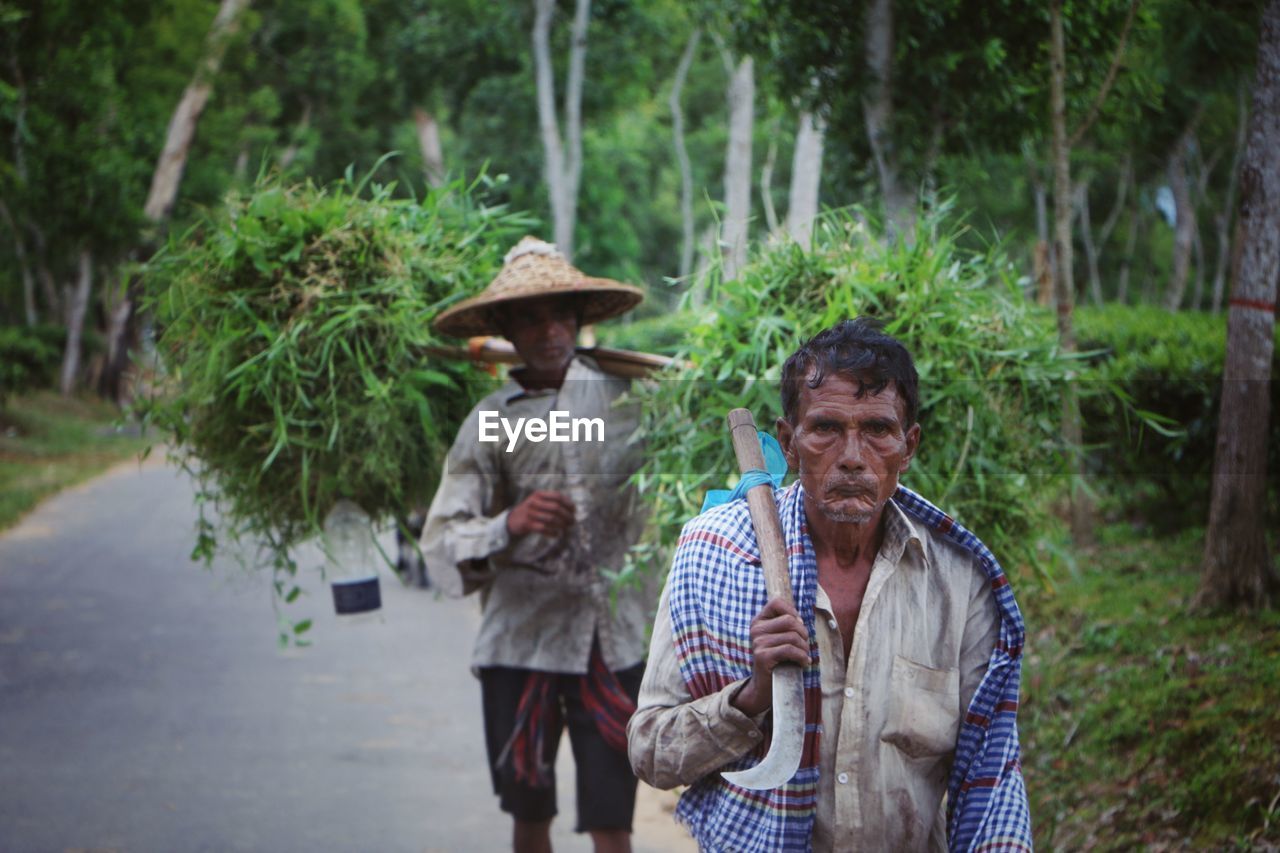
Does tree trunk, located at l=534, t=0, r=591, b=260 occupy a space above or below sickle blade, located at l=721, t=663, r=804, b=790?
above

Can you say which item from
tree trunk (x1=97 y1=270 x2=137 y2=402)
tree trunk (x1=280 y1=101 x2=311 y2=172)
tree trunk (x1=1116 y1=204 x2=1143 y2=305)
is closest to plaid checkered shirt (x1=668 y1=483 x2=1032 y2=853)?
tree trunk (x1=1116 y1=204 x2=1143 y2=305)

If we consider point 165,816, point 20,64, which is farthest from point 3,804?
point 20,64

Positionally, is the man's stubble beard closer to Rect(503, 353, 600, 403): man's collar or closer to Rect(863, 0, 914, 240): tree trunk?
Rect(503, 353, 600, 403): man's collar

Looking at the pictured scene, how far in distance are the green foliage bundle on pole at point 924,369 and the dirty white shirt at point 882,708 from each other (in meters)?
1.02

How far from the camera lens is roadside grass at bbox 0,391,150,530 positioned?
1409 cm

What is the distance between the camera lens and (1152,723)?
4.59 meters

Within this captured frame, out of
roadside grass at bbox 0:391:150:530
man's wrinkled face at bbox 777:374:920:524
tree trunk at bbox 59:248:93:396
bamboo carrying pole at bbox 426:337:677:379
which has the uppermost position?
tree trunk at bbox 59:248:93:396

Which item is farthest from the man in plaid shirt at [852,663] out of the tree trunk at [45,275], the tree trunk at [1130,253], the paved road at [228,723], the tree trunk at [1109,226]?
the tree trunk at [1130,253]

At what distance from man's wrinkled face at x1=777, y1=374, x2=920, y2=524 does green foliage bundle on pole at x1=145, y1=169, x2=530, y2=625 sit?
213cm

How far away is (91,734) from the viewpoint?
19.8 feet

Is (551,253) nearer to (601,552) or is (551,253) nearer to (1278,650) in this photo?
(601,552)

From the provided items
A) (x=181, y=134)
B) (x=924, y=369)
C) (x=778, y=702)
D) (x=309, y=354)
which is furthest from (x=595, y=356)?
(x=181, y=134)

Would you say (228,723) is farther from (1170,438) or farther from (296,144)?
(296,144)

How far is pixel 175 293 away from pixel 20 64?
16.5 m
